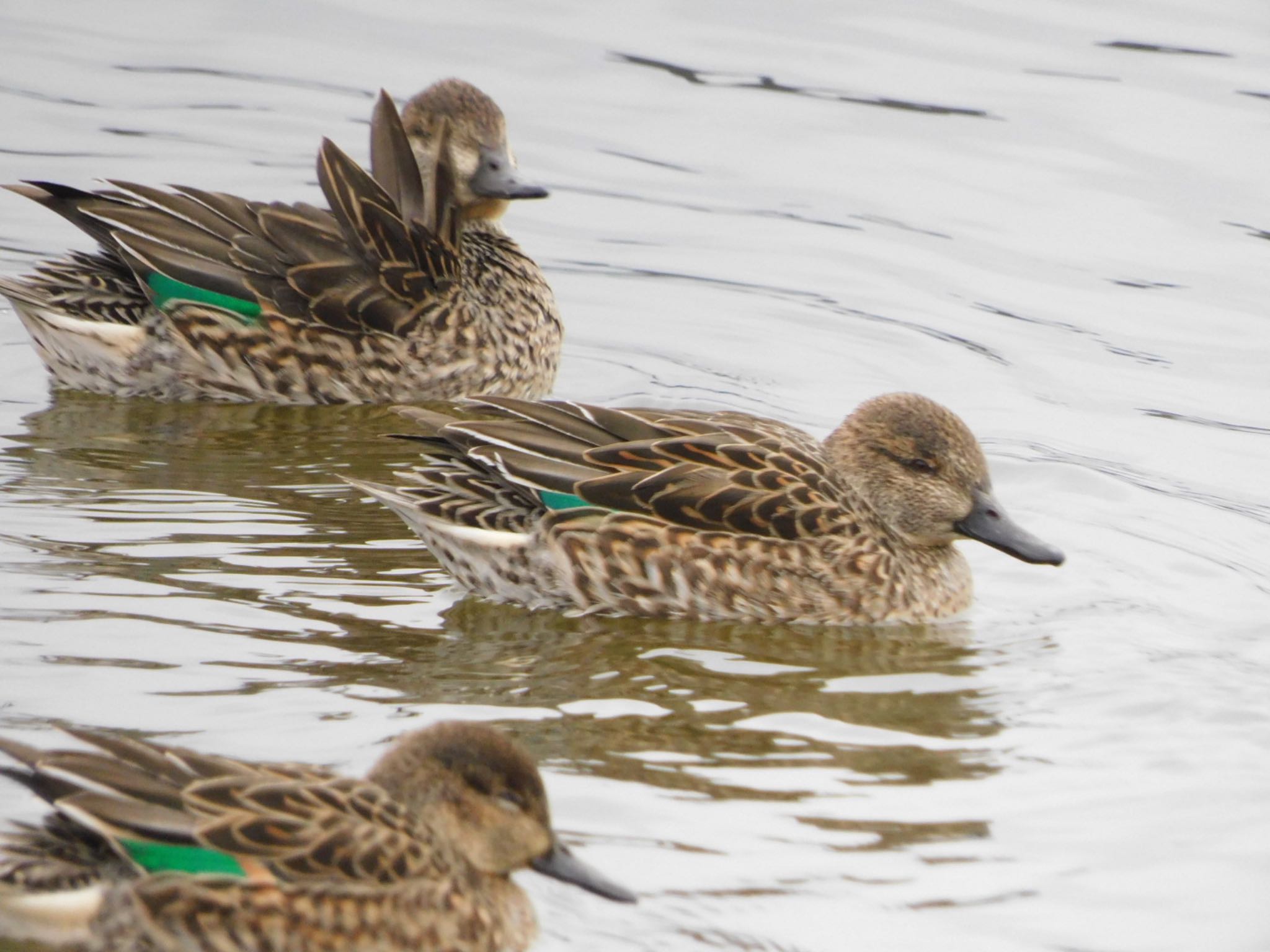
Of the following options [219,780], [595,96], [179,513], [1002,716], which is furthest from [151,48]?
[219,780]

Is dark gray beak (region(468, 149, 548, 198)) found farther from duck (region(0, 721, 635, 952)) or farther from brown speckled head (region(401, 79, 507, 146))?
duck (region(0, 721, 635, 952))

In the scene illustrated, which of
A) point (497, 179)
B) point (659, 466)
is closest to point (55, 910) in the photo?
point (659, 466)

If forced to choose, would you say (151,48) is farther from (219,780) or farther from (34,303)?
(219,780)

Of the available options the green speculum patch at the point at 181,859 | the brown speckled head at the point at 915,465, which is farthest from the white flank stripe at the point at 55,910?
the brown speckled head at the point at 915,465

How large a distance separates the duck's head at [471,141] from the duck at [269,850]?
19.9ft

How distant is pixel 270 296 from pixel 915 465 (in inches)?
137

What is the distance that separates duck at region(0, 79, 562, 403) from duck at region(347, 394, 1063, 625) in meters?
2.13

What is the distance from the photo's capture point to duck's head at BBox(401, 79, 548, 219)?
37.7ft

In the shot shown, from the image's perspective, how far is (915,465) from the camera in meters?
8.78

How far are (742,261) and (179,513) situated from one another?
4940 mm

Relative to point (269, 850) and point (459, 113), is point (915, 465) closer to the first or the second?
point (459, 113)

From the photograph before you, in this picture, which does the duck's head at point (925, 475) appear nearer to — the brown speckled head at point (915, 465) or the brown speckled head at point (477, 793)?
the brown speckled head at point (915, 465)

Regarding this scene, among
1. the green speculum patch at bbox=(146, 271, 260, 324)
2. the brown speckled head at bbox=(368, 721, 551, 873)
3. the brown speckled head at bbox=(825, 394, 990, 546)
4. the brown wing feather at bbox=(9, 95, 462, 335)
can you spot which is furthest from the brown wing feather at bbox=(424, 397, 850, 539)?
the brown speckled head at bbox=(368, 721, 551, 873)

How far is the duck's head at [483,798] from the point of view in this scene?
A: 5.73m
